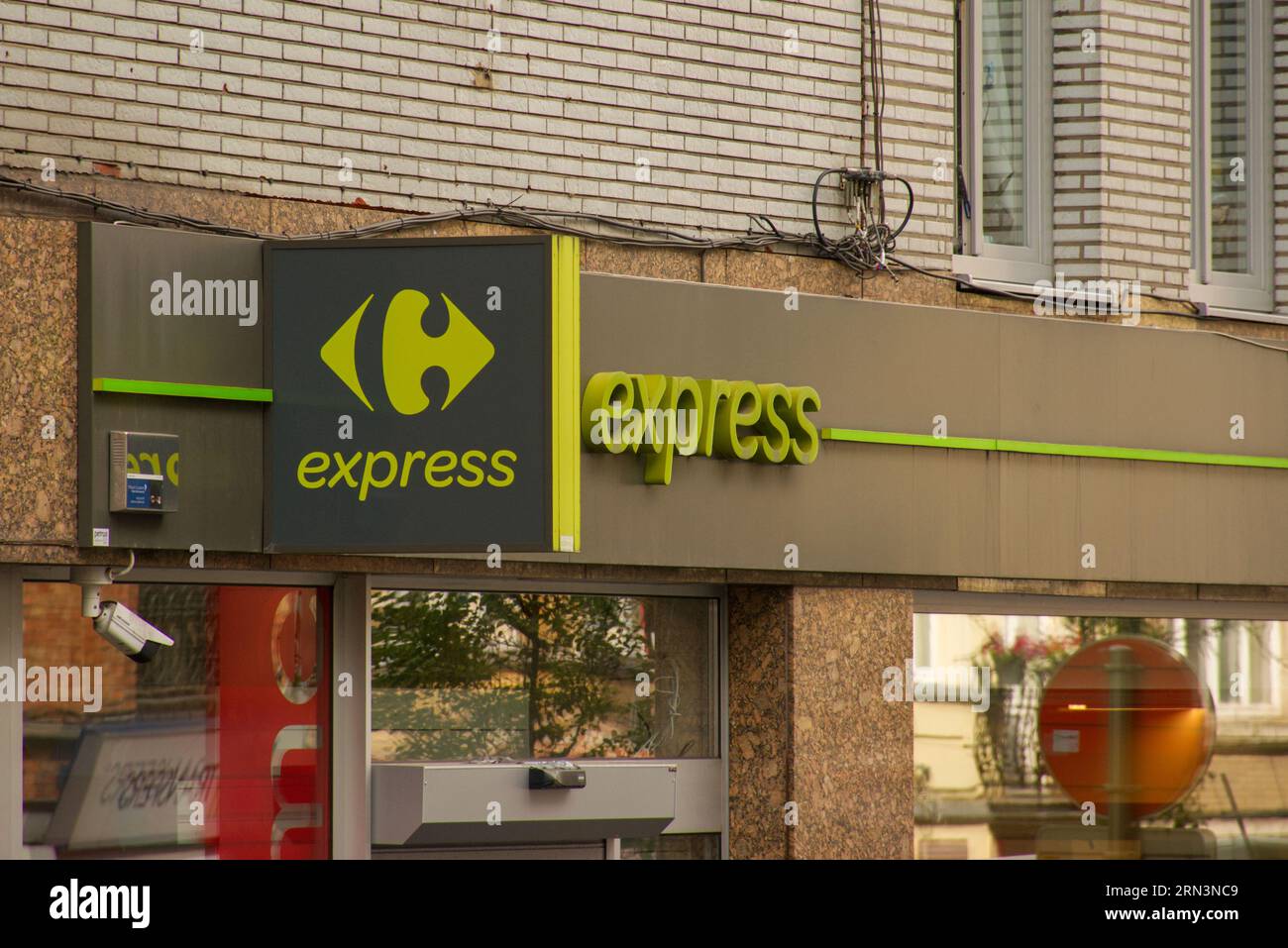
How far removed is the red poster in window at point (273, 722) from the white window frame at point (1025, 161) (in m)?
3.93

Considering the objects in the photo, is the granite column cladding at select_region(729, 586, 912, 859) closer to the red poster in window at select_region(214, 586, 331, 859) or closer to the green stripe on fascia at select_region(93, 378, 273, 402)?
the red poster in window at select_region(214, 586, 331, 859)

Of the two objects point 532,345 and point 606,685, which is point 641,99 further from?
point 606,685

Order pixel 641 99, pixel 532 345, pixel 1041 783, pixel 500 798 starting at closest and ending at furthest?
pixel 532 345 → pixel 500 798 → pixel 641 99 → pixel 1041 783

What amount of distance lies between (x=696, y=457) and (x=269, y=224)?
2087 mm

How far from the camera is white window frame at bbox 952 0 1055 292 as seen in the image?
392 inches

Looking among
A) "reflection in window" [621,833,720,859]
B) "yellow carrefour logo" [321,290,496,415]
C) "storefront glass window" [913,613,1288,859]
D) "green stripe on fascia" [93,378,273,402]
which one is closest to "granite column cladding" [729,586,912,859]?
"reflection in window" [621,833,720,859]

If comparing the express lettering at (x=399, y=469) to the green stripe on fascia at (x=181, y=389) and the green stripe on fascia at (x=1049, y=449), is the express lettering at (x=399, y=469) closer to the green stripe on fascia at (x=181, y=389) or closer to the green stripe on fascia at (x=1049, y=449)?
the green stripe on fascia at (x=181, y=389)

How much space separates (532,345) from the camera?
7.23 m

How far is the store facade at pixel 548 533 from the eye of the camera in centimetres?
719

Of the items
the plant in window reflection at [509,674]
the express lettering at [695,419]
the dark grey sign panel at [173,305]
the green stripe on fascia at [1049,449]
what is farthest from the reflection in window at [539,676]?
the dark grey sign panel at [173,305]

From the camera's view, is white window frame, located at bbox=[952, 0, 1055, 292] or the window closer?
white window frame, located at bbox=[952, 0, 1055, 292]

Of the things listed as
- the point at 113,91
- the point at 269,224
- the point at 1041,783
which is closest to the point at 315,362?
the point at 269,224

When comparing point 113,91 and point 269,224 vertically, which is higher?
point 113,91

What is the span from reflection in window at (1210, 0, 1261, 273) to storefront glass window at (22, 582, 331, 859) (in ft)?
19.1
